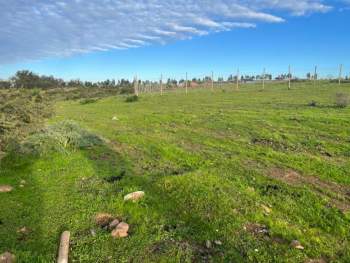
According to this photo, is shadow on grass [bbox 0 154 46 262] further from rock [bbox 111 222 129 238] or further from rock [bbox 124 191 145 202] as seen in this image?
rock [bbox 124 191 145 202]

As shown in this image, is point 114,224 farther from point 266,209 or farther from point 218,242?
point 266,209

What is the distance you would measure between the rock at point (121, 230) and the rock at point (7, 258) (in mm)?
1466

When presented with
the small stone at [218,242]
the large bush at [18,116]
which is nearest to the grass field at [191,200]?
the small stone at [218,242]

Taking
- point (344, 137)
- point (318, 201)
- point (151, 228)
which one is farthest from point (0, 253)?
point (344, 137)

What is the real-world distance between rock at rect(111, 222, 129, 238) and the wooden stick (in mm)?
711

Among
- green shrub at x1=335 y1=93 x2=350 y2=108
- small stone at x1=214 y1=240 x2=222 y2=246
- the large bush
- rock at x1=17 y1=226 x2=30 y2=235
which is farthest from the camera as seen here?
green shrub at x1=335 y1=93 x2=350 y2=108

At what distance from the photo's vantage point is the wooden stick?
16.2 ft

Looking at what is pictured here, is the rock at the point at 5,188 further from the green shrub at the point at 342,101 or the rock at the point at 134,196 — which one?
the green shrub at the point at 342,101

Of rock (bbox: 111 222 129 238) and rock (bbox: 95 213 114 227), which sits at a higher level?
rock (bbox: 111 222 129 238)

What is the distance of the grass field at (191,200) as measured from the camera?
5300 millimetres

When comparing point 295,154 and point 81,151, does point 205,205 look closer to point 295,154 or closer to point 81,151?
point 295,154

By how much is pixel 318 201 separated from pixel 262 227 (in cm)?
172

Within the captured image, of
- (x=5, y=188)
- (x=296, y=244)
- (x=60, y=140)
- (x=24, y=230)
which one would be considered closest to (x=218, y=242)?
(x=296, y=244)

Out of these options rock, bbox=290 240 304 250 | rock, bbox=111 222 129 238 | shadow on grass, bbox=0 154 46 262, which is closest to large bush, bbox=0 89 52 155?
shadow on grass, bbox=0 154 46 262
